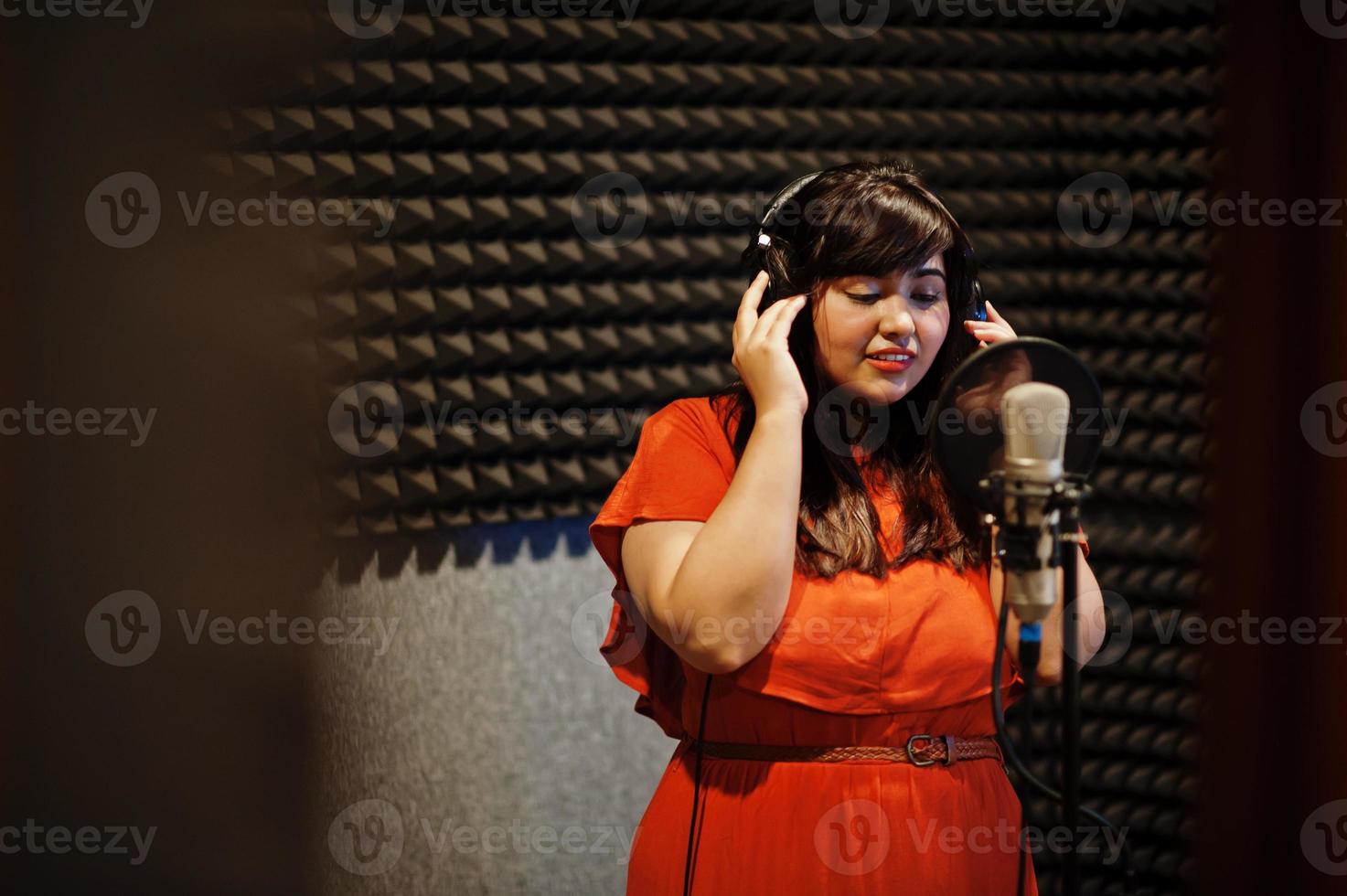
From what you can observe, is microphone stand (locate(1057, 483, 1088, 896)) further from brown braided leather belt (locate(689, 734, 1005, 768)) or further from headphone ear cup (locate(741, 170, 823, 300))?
headphone ear cup (locate(741, 170, 823, 300))

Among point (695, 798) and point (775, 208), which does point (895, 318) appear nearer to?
point (775, 208)

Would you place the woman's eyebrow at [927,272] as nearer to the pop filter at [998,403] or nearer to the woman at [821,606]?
the woman at [821,606]

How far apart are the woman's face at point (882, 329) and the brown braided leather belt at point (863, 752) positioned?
0.38 metres

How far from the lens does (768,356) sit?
136cm

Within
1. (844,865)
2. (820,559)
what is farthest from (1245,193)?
(844,865)

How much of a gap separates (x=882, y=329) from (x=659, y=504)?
312 mm

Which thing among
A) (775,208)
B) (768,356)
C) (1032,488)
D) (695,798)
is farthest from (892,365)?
(695,798)

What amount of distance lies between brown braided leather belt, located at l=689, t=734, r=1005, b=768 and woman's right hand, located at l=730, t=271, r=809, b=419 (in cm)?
37

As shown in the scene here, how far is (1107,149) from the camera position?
2.86m

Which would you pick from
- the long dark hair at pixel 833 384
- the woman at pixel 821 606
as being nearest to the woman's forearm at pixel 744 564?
the woman at pixel 821 606

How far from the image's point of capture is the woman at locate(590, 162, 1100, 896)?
1.32 m

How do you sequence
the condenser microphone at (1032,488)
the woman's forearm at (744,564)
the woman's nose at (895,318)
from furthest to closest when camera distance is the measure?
the woman's nose at (895,318), the woman's forearm at (744,564), the condenser microphone at (1032,488)

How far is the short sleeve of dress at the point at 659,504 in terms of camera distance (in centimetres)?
138

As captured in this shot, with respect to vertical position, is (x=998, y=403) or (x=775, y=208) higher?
(x=775, y=208)
